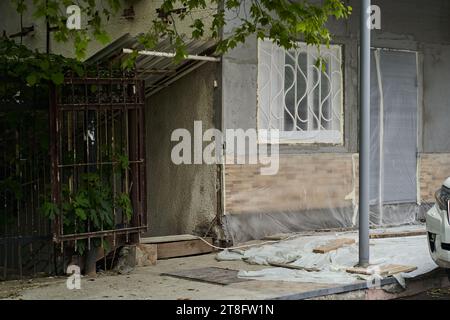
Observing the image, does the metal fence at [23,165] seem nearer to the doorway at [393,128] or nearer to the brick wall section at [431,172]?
the doorway at [393,128]

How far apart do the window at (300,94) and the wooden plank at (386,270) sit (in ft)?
10.8

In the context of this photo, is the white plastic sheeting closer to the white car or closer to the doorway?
the white car

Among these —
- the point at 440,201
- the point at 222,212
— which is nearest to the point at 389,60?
the point at 222,212

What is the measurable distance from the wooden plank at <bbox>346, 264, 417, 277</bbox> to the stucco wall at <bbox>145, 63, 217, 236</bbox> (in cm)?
285

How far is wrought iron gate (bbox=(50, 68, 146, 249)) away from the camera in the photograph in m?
8.66

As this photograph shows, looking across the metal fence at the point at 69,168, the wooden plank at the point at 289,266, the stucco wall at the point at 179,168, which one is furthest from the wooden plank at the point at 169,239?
the wooden plank at the point at 289,266

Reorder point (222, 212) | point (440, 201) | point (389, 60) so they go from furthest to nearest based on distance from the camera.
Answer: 1. point (389, 60)
2. point (222, 212)
3. point (440, 201)

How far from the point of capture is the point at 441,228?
318 inches

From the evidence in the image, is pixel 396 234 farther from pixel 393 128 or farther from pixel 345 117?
pixel 393 128

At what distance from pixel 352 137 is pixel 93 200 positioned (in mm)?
5381

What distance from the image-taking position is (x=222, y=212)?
35.8 ft

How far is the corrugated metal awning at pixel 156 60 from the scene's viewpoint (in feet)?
32.6

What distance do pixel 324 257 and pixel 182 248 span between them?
6.92ft
